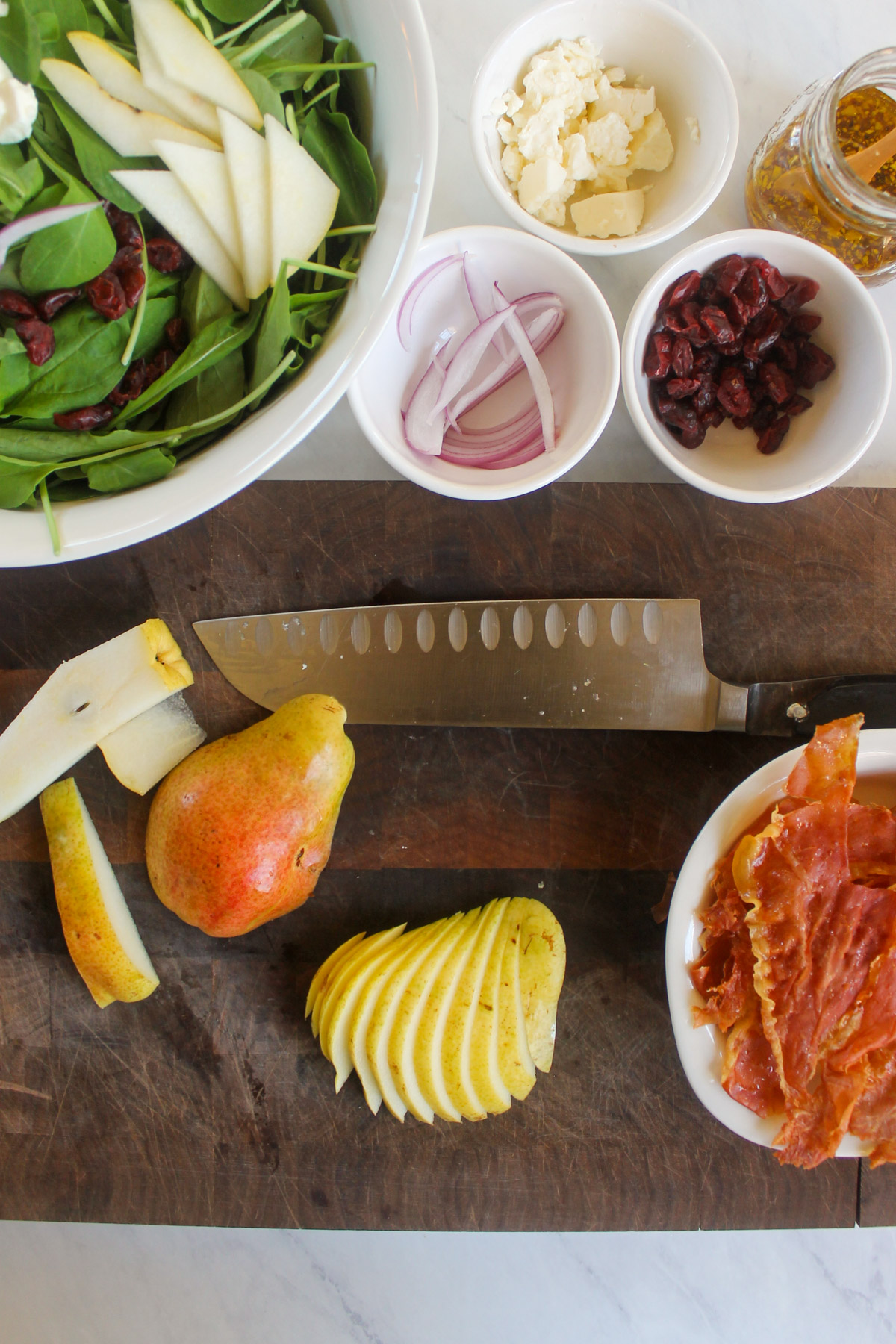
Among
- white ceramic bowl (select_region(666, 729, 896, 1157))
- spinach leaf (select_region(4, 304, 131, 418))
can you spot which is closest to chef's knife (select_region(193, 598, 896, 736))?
white ceramic bowl (select_region(666, 729, 896, 1157))

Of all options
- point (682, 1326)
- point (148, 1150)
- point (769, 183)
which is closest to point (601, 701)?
point (769, 183)

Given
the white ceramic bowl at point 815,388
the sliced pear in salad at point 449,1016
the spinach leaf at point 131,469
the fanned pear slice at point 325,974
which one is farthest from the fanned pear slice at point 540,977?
the spinach leaf at point 131,469

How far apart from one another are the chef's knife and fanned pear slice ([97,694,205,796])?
6.5 inches

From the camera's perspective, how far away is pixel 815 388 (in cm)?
120

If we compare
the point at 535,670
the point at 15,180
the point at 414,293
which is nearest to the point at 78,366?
the point at 15,180

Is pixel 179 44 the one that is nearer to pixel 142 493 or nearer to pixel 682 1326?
pixel 142 493

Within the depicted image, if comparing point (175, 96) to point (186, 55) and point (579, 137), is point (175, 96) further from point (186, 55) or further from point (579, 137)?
point (579, 137)

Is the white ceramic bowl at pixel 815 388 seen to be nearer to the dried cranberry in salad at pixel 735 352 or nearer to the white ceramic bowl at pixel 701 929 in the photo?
the dried cranberry in salad at pixel 735 352

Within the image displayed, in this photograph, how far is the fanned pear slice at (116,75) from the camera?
2.69 ft

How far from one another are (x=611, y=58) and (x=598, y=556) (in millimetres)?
691

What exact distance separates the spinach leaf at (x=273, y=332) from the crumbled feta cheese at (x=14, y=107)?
262 millimetres

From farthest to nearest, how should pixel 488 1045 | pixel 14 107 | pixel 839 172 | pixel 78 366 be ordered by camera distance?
pixel 488 1045
pixel 839 172
pixel 78 366
pixel 14 107

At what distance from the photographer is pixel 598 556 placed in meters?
1.30

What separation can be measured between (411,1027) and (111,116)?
3.74 ft
